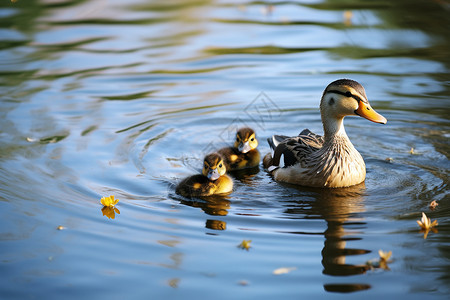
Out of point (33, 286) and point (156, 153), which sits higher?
point (156, 153)

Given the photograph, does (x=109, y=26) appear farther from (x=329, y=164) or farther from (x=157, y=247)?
(x=157, y=247)

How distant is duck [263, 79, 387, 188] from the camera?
6641 millimetres

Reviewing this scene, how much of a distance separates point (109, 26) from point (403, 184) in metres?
8.47

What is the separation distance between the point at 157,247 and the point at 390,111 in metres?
4.68

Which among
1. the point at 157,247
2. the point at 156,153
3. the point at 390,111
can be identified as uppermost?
the point at 390,111

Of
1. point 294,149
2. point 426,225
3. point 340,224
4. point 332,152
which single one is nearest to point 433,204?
point 426,225

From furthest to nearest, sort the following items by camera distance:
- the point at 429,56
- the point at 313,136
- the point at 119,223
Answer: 1. the point at 429,56
2. the point at 313,136
3. the point at 119,223

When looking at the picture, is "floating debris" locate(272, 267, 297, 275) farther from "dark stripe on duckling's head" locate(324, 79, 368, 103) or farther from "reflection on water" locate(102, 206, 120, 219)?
"dark stripe on duckling's head" locate(324, 79, 368, 103)

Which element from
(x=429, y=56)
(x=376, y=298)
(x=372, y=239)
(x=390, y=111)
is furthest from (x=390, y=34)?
(x=376, y=298)

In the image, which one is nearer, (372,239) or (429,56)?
(372,239)

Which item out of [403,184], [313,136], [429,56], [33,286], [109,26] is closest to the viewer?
[33,286]

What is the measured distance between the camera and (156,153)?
7660 millimetres

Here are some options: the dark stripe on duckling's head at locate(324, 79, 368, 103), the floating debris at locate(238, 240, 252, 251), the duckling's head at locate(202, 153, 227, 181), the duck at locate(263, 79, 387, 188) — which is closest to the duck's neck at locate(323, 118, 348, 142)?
the duck at locate(263, 79, 387, 188)

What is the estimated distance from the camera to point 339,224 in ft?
18.2
